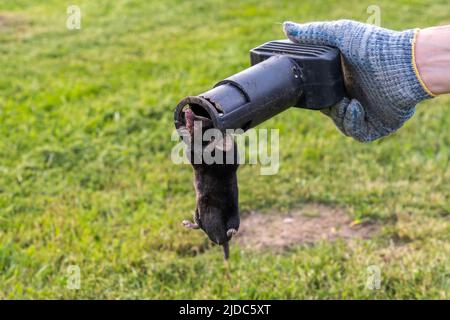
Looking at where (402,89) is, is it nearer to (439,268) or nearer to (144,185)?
(439,268)

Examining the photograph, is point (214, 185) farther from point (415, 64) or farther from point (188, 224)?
point (415, 64)

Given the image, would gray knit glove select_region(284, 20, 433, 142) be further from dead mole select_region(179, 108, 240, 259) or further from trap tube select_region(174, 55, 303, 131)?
dead mole select_region(179, 108, 240, 259)

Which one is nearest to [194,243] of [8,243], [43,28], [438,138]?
[8,243]

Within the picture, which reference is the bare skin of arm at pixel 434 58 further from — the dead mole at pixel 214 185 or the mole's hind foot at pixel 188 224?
the mole's hind foot at pixel 188 224

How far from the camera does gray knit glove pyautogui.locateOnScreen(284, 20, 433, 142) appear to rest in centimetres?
210

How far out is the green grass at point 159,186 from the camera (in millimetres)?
3180

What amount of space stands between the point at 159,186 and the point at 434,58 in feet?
7.26

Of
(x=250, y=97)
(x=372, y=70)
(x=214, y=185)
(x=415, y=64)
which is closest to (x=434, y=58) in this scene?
(x=415, y=64)

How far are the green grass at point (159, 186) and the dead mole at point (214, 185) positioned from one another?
108cm

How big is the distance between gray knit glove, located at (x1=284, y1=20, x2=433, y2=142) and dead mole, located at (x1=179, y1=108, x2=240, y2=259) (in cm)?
45

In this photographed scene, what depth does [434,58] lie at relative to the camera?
2.10 meters

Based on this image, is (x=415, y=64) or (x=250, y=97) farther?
(x=415, y=64)

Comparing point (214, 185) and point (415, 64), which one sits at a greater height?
point (415, 64)

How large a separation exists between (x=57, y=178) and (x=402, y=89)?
2.51 m
